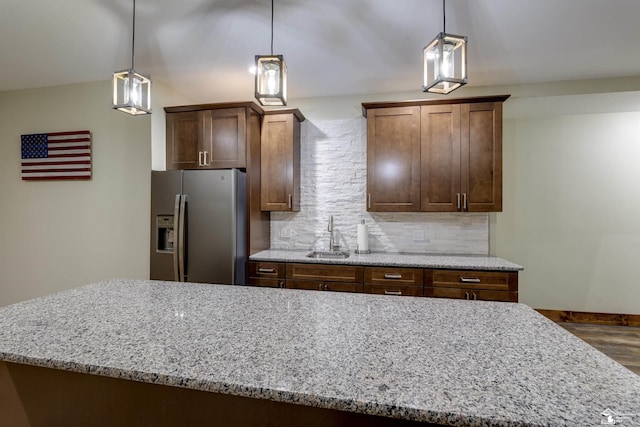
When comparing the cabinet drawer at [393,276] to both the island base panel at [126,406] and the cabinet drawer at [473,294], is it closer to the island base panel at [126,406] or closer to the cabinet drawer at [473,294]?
the cabinet drawer at [473,294]

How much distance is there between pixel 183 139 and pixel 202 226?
0.98 metres

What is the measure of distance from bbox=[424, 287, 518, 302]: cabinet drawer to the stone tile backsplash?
2.35 ft

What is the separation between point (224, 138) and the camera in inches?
128

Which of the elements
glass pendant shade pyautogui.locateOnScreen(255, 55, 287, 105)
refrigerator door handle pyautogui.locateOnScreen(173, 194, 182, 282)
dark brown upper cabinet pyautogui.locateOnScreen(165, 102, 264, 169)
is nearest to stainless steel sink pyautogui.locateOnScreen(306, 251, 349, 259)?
dark brown upper cabinet pyautogui.locateOnScreen(165, 102, 264, 169)

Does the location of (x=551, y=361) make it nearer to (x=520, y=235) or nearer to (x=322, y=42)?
(x=322, y=42)

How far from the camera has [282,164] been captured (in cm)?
346

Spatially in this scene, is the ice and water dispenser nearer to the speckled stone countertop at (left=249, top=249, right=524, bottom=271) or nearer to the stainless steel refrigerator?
the stainless steel refrigerator

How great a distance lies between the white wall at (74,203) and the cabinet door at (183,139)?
0.21 metres

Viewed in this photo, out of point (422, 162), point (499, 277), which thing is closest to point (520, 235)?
point (499, 277)

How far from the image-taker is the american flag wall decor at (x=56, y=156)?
Result: 11.2 feet

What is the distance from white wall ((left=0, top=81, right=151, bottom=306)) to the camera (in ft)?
10.9

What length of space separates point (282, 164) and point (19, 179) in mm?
2933

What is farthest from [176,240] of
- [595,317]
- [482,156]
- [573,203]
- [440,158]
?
[595,317]

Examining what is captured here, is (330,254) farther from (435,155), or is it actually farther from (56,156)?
(56,156)
